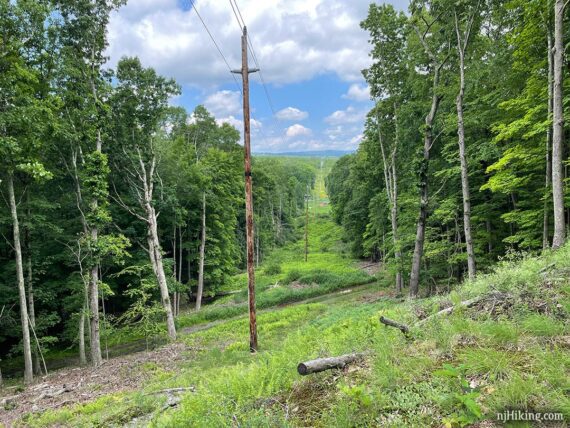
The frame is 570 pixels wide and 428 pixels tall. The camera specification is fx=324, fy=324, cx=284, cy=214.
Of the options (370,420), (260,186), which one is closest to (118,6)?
(370,420)

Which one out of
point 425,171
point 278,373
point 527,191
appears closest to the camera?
point 278,373

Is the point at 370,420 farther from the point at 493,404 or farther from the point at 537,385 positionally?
the point at 537,385

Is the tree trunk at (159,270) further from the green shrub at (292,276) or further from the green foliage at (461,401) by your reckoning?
the green shrub at (292,276)

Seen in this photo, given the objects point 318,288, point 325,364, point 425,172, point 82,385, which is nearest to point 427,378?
point 325,364

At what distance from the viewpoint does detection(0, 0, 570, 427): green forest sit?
149 inches

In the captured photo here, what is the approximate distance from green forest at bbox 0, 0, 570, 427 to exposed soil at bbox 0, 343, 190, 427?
0.12 metres

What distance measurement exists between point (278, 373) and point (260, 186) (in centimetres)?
4640

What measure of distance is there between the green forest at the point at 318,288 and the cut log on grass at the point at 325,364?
0.03 meters

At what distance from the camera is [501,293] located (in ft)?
17.1

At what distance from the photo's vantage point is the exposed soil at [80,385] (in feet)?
31.2

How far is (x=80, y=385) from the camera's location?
11289 mm

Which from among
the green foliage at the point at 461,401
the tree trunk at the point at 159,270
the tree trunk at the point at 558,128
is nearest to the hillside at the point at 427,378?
the green foliage at the point at 461,401

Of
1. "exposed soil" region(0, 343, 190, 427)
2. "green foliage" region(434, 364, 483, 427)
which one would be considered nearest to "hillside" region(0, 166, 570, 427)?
"green foliage" region(434, 364, 483, 427)

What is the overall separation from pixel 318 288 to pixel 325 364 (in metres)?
27.8
